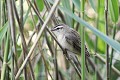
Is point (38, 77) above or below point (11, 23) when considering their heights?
below

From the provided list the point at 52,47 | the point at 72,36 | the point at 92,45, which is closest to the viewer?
the point at 52,47

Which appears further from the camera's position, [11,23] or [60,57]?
[60,57]

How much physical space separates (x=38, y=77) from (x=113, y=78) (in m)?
0.81

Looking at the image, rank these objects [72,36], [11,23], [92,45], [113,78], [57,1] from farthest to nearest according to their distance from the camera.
→ [113,78] < [92,45] < [72,36] < [11,23] < [57,1]

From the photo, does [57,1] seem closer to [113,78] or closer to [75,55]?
[75,55]

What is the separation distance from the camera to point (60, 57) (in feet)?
11.3

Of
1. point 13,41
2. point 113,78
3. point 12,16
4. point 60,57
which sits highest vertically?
point 12,16

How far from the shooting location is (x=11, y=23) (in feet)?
6.02

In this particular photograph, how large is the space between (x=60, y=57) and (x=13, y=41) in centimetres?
160

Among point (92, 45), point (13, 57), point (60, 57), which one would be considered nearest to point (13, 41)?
point (13, 57)

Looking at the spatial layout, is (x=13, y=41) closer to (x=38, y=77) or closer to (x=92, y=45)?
(x=38, y=77)

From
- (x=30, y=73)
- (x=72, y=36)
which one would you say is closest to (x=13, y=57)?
(x=30, y=73)

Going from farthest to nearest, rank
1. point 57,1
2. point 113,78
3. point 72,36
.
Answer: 1. point 113,78
2. point 72,36
3. point 57,1

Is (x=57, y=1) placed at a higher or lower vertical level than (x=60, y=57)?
higher
